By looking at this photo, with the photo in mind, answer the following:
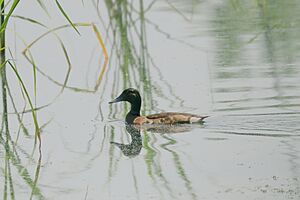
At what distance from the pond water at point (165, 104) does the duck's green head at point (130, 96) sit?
153 millimetres

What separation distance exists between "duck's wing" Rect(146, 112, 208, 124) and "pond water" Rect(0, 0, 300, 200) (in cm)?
7

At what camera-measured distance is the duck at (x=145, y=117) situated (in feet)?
28.8

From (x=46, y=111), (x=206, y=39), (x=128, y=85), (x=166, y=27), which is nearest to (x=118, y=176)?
(x=46, y=111)

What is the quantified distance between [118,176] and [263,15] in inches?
254

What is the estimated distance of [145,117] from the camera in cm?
920

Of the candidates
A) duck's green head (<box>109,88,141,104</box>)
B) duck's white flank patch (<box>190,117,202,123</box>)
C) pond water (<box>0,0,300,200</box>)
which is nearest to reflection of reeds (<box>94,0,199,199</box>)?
pond water (<box>0,0,300,200</box>)

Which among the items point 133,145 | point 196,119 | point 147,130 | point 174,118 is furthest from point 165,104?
point 133,145

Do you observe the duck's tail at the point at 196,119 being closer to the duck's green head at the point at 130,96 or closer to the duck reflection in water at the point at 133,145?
the duck reflection in water at the point at 133,145

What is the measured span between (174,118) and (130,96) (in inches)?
31.0

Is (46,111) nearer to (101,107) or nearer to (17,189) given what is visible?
(101,107)

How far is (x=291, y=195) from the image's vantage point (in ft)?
21.1

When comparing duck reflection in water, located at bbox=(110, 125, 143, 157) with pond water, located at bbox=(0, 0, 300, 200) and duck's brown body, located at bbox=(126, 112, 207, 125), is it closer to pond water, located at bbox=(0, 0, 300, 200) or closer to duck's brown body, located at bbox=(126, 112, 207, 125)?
pond water, located at bbox=(0, 0, 300, 200)

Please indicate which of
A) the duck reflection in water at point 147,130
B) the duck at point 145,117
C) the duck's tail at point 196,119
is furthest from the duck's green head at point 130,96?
the duck's tail at point 196,119

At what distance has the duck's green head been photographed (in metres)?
9.47
